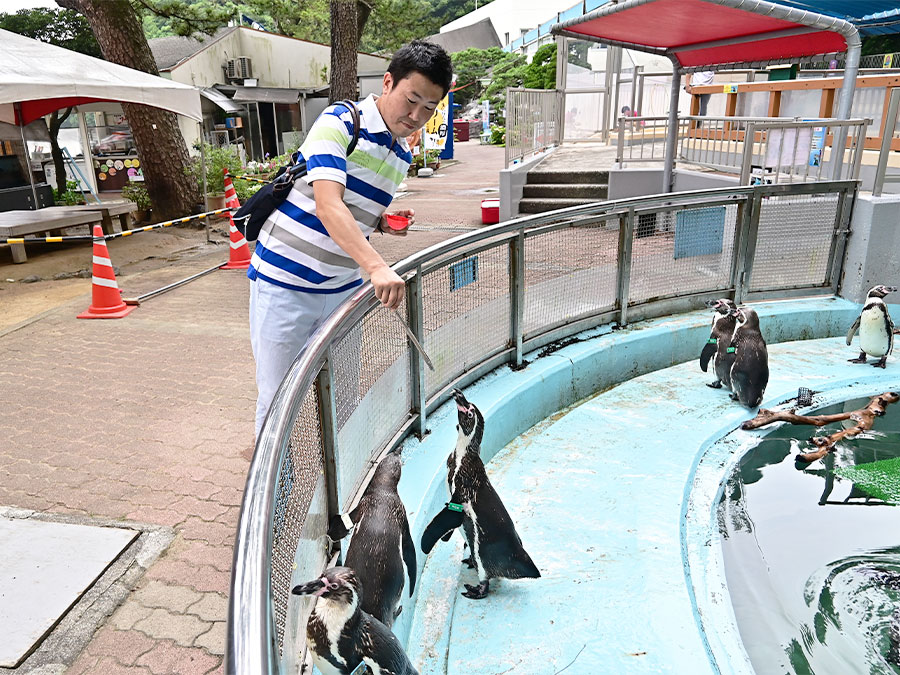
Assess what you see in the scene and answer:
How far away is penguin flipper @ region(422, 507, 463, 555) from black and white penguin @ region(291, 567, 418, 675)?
0.79 meters

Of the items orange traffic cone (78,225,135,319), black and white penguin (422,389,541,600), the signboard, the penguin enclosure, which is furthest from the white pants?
the signboard

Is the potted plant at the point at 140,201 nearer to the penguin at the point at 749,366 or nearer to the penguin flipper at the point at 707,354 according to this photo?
the penguin flipper at the point at 707,354

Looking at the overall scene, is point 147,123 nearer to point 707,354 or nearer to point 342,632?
point 707,354

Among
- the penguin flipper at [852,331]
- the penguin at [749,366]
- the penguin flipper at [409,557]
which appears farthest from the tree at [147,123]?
the penguin flipper at [409,557]

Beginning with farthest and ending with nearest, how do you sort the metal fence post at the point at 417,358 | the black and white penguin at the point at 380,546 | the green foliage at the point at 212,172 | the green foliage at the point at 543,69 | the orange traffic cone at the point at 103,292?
the green foliage at the point at 543,69
the green foliage at the point at 212,172
the orange traffic cone at the point at 103,292
the metal fence post at the point at 417,358
the black and white penguin at the point at 380,546

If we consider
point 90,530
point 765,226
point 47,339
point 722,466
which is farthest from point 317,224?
point 47,339

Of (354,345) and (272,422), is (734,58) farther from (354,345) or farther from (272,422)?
(272,422)

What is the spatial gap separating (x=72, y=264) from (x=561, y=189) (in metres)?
7.23

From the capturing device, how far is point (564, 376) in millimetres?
4469

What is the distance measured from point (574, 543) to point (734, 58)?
680 cm

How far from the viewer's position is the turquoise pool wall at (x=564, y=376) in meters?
2.95

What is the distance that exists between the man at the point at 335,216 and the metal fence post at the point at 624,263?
9.27ft

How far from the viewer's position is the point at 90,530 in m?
3.11

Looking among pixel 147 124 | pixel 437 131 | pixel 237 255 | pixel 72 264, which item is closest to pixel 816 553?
pixel 237 255
